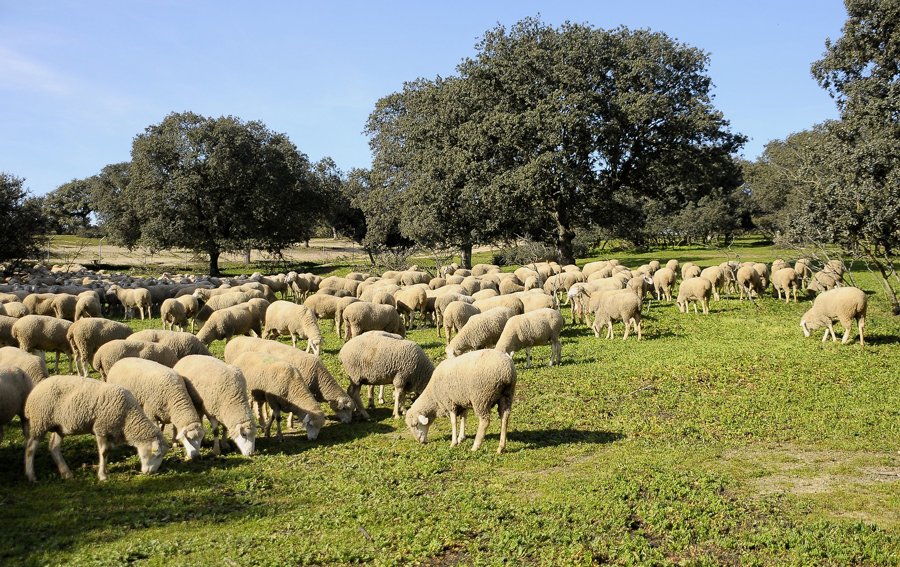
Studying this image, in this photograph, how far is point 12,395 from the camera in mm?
9023

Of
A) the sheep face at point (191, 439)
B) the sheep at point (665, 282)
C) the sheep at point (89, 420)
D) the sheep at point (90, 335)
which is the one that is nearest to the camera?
the sheep at point (89, 420)

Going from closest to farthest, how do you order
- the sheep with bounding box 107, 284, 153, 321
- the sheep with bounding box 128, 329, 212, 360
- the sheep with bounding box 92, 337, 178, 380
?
the sheep with bounding box 92, 337, 178, 380, the sheep with bounding box 128, 329, 212, 360, the sheep with bounding box 107, 284, 153, 321

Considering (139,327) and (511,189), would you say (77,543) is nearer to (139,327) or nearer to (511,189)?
(139,327)

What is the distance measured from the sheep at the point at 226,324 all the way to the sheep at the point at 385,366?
7.01 metres

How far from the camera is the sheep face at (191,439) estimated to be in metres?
9.37

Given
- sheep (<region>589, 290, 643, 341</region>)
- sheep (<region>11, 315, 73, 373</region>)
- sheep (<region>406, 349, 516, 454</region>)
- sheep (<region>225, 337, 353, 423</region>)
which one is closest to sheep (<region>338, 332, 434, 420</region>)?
sheep (<region>225, 337, 353, 423</region>)

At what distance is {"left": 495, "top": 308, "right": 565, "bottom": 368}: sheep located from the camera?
48.0 feet

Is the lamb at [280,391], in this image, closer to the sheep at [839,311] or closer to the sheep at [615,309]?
the sheep at [615,309]

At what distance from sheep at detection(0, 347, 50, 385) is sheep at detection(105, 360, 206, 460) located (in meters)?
1.70

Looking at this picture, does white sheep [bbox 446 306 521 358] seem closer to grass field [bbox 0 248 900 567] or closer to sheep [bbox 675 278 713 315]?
grass field [bbox 0 248 900 567]

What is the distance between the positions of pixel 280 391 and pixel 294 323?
282 inches

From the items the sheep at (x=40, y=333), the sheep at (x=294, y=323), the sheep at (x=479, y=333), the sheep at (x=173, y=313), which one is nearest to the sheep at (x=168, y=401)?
the sheep at (x=40, y=333)

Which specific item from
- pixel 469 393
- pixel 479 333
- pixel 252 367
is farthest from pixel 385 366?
pixel 479 333

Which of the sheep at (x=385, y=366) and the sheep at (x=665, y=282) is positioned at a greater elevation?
the sheep at (x=665, y=282)
